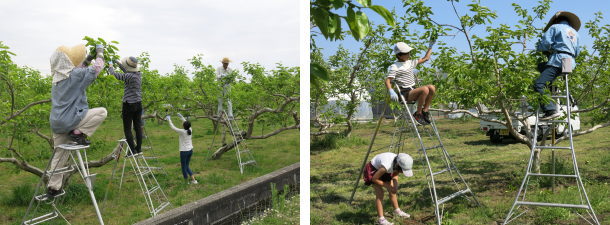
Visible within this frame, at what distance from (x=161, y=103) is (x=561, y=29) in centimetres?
423

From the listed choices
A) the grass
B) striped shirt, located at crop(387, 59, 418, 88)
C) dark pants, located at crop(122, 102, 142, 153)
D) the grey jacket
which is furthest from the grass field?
the grey jacket

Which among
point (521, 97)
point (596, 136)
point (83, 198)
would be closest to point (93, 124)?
point (83, 198)

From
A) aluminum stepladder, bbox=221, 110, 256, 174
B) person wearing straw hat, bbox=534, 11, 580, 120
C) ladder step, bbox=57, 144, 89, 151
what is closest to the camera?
ladder step, bbox=57, 144, 89, 151

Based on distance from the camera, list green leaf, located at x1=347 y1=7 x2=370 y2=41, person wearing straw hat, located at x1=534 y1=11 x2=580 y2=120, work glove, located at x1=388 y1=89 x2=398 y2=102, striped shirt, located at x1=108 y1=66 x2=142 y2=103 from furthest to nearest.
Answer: striped shirt, located at x1=108 y1=66 x2=142 y2=103, person wearing straw hat, located at x1=534 y1=11 x2=580 y2=120, work glove, located at x1=388 y1=89 x2=398 y2=102, green leaf, located at x1=347 y1=7 x2=370 y2=41

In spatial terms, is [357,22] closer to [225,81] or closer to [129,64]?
[129,64]

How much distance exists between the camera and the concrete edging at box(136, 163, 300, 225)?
3.38m

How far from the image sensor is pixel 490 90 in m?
3.54

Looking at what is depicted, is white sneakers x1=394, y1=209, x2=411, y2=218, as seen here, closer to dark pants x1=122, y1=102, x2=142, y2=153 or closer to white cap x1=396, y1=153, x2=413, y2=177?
white cap x1=396, y1=153, x2=413, y2=177

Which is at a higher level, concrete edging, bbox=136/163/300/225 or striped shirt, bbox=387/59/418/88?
striped shirt, bbox=387/59/418/88

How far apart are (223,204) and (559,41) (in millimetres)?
2645

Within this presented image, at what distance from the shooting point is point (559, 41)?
3223 millimetres

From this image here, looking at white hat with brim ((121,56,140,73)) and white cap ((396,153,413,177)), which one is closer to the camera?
white cap ((396,153,413,177))

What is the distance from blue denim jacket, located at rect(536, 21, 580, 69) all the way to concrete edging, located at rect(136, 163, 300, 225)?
2.51 meters

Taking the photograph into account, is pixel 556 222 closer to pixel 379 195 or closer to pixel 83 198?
pixel 379 195
